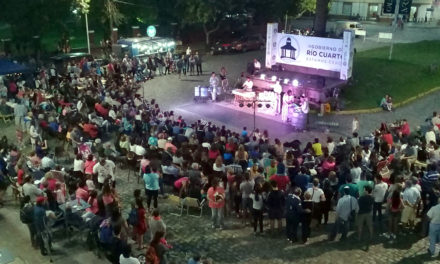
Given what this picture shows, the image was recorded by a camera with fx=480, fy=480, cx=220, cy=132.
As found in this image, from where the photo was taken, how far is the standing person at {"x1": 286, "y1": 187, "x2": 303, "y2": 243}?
1130 centimetres

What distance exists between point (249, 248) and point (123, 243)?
3.29 meters

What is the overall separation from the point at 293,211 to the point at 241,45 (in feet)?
96.6

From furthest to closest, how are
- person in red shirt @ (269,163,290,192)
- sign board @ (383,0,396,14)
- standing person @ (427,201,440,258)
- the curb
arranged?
sign board @ (383,0,396,14)
the curb
person in red shirt @ (269,163,290,192)
standing person @ (427,201,440,258)

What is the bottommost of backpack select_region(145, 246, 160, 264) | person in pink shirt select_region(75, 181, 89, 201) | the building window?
backpack select_region(145, 246, 160, 264)

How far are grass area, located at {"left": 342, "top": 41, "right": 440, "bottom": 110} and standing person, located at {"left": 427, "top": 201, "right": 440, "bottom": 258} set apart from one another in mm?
13419

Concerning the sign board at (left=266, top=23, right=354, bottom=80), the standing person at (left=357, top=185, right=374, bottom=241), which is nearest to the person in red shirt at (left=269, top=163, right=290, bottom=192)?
the standing person at (left=357, top=185, right=374, bottom=241)

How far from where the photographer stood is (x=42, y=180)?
12.5 metres

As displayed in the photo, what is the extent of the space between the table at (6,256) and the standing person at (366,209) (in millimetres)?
8145

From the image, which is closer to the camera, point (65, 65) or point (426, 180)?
point (426, 180)

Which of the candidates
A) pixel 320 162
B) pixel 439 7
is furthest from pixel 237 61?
pixel 439 7

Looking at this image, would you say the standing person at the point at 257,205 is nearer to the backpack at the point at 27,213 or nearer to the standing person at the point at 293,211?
the standing person at the point at 293,211

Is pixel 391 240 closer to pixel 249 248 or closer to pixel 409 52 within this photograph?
pixel 249 248

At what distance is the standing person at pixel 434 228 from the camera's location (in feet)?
35.7

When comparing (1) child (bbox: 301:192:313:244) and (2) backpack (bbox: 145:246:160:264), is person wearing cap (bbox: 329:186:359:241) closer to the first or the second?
(1) child (bbox: 301:192:313:244)
